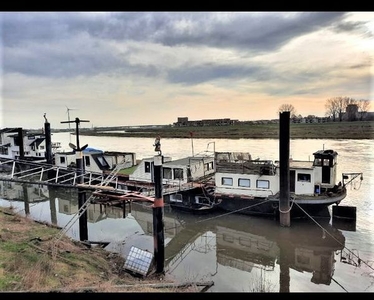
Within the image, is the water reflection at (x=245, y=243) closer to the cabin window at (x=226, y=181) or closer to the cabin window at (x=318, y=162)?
the cabin window at (x=226, y=181)

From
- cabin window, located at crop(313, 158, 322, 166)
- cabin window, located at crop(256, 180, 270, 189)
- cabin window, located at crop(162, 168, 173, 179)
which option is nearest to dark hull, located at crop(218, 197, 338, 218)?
cabin window, located at crop(256, 180, 270, 189)

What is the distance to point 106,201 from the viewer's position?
45.7ft

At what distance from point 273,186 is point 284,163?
2.55 metres

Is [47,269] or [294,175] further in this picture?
[294,175]

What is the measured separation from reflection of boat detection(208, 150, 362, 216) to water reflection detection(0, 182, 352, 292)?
777 mm

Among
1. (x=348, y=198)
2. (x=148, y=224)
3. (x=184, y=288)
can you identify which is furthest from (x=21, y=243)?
(x=348, y=198)

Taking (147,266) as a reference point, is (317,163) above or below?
above

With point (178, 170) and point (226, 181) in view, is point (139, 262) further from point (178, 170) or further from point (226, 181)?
point (178, 170)

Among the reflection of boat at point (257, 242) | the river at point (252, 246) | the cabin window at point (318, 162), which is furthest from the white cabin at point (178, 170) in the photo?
the cabin window at point (318, 162)

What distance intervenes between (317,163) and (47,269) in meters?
14.2

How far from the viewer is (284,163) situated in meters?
15.0

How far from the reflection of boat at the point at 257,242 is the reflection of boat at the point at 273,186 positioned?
780 millimetres

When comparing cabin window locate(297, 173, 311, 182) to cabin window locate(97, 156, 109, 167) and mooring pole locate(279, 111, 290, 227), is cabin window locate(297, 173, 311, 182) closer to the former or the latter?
mooring pole locate(279, 111, 290, 227)

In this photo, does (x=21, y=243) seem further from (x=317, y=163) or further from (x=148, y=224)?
(x=317, y=163)
